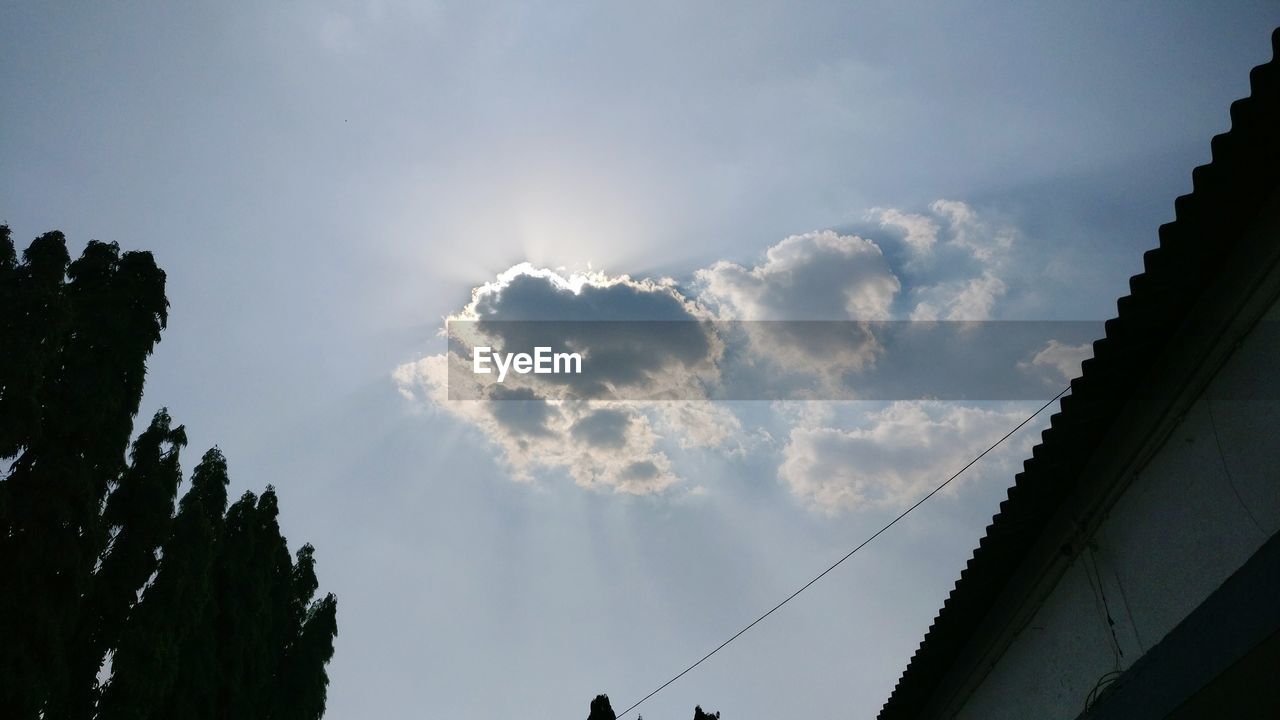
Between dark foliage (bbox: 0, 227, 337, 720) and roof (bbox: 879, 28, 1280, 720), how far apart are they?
14.1 m

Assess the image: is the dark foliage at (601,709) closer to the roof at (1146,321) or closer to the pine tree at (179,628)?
the pine tree at (179,628)

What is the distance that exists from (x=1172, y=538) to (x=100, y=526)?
654 inches

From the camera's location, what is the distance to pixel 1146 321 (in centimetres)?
527

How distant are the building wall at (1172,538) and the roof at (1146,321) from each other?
38 cm

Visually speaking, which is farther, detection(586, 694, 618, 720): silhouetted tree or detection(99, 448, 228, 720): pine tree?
detection(586, 694, 618, 720): silhouetted tree

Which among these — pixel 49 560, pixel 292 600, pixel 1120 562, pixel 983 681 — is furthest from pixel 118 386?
pixel 1120 562

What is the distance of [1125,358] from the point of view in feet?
18.2

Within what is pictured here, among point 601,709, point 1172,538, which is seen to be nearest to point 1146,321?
point 1172,538

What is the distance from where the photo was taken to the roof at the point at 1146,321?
14.4 feet

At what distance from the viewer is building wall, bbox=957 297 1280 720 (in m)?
4.86

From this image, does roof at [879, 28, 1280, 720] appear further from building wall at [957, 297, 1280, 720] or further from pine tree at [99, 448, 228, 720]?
pine tree at [99, 448, 228, 720]

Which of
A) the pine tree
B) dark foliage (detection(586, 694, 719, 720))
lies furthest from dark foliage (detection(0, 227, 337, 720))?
dark foliage (detection(586, 694, 719, 720))

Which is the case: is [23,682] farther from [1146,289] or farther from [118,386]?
[1146,289]

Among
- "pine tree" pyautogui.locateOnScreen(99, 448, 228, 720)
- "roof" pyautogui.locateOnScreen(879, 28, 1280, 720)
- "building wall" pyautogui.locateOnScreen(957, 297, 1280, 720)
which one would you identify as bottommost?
"building wall" pyautogui.locateOnScreen(957, 297, 1280, 720)
